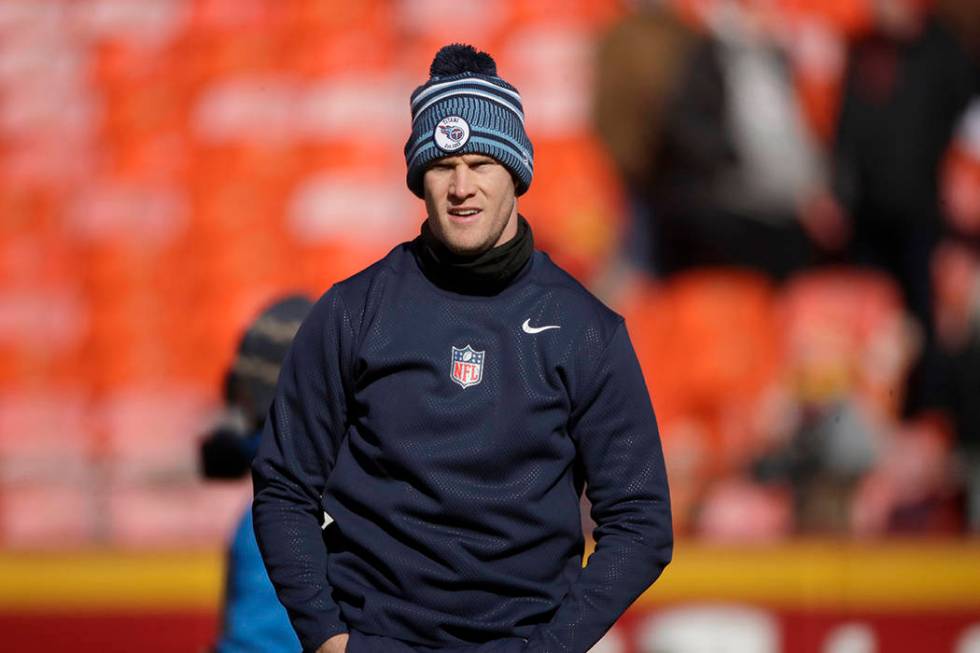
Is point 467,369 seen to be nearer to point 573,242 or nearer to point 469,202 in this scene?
point 469,202

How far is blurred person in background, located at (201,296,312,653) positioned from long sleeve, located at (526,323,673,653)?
2.73 feet

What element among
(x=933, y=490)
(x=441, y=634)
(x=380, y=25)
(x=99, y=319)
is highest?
(x=380, y=25)

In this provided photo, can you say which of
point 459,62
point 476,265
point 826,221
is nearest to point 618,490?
point 476,265

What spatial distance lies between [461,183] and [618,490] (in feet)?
1.65

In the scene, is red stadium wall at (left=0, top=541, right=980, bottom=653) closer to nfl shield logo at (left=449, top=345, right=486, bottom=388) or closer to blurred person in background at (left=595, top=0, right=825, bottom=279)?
blurred person in background at (left=595, top=0, right=825, bottom=279)

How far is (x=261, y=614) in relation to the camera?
2.79 meters

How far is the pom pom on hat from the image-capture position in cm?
226

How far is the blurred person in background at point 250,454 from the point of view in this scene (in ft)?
9.16

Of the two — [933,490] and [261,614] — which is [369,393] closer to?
[261,614]

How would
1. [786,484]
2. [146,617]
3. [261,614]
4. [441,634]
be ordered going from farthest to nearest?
[786,484], [146,617], [261,614], [441,634]

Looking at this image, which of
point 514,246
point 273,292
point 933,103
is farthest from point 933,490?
point 514,246

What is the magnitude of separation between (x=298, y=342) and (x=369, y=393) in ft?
0.51

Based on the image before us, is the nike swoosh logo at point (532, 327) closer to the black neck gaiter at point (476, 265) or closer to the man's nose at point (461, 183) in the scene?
the black neck gaiter at point (476, 265)

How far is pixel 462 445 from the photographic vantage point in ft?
6.97
